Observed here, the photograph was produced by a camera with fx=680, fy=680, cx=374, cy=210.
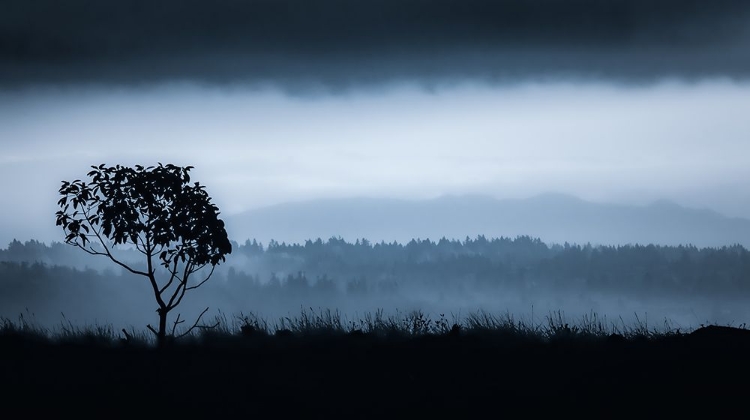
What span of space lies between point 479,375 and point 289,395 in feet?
14.6

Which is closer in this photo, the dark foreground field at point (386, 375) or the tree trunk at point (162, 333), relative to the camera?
the dark foreground field at point (386, 375)

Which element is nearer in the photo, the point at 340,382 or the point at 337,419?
the point at 337,419

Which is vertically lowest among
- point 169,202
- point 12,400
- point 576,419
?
point 576,419

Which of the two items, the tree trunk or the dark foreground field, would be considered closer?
the dark foreground field

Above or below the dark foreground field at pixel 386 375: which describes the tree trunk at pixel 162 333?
above

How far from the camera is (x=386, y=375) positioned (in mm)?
15398

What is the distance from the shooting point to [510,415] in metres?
12.3

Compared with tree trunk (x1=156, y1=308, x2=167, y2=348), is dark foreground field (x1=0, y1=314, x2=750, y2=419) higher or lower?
lower

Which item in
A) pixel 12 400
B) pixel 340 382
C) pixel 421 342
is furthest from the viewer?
pixel 421 342

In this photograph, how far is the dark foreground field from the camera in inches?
497

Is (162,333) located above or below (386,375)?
above

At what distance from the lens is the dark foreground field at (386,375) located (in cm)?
1262

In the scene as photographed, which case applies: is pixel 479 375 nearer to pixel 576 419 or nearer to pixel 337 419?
pixel 576 419

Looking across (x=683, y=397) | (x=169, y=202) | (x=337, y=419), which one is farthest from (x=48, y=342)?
(x=683, y=397)
